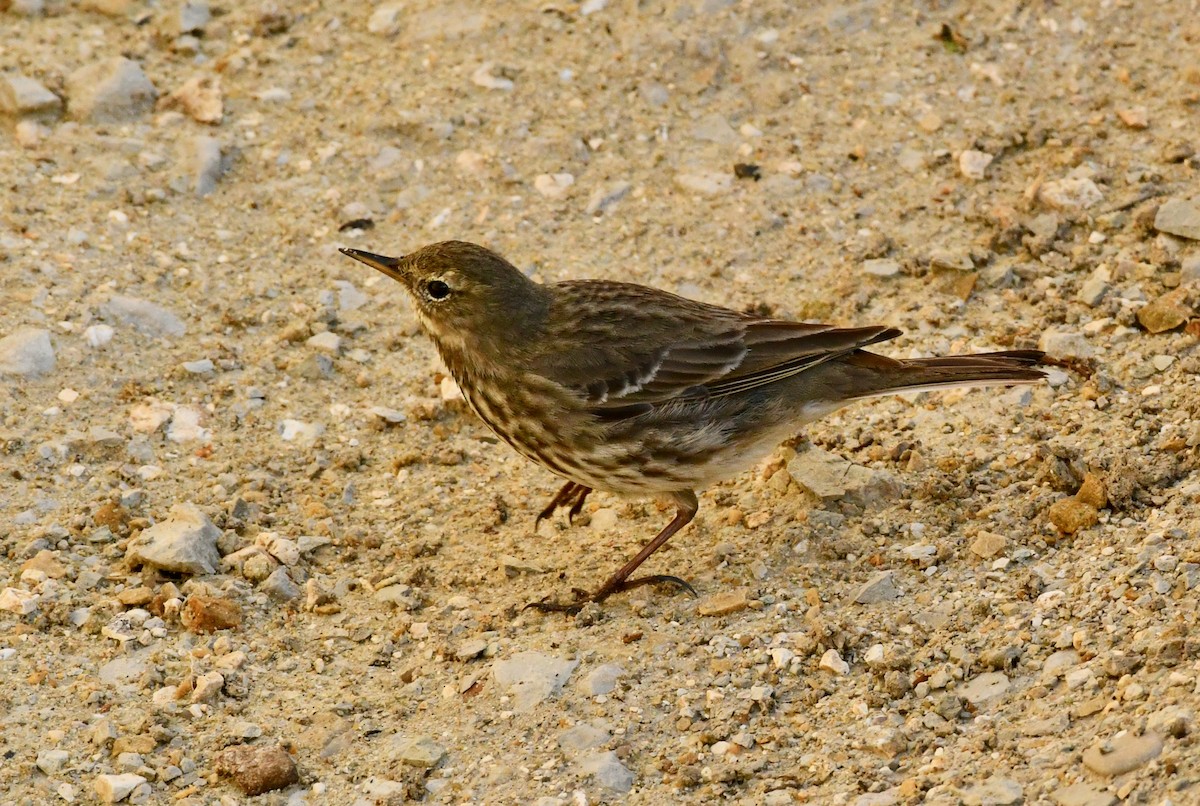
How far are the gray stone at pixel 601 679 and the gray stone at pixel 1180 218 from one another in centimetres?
360

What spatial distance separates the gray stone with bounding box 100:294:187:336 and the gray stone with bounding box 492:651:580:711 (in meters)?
2.81

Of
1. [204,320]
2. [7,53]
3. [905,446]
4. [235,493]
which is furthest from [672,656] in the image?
[7,53]

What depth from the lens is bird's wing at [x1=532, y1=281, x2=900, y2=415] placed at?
20.5 feet

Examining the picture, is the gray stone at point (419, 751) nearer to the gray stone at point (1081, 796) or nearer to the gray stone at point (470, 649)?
the gray stone at point (470, 649)

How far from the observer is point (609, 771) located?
16.4 feet

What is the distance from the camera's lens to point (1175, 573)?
5.21 m

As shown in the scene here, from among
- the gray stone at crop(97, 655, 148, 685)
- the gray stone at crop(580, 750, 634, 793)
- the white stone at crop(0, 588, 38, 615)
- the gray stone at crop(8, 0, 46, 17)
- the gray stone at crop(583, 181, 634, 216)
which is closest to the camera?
the gray stone at crop(580, 750, 634, 793)

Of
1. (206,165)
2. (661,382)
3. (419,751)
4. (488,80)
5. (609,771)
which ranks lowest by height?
(419,751)

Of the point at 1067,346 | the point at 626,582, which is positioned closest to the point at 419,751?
the point at 626,582

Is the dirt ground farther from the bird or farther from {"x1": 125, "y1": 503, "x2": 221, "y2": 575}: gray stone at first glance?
the bird

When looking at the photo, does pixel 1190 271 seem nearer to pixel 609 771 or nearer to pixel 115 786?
pixel 609 771

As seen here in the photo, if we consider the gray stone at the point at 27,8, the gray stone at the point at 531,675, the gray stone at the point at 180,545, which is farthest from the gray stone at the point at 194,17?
the gray stone at the point at 531,675

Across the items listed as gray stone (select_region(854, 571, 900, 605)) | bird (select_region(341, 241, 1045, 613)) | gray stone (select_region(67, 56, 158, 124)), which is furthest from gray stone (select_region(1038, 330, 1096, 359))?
gray stone (select_region(67, 56, 158, 124))

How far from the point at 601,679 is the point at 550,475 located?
71.5 inches
